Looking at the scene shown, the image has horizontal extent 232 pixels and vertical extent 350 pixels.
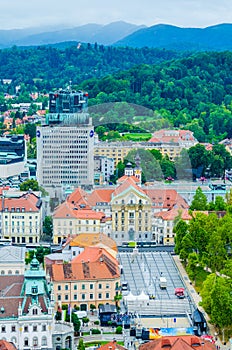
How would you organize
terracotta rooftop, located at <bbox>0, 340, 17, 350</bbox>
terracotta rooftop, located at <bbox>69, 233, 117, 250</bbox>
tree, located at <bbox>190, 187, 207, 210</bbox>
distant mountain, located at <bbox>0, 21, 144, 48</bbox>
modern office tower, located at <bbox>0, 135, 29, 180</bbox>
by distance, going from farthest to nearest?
distant mountain, located at <bbox>0, 21, 144, 48</bbox>
modern office tower, located at <bbox>0, 135, 29, 180</bbox>
tree, located at <bbox>190, 187, 207, 210</bbox>
terracotta rooftop, located at <bbox>69, 233, 117, 250</bbox>
terracotta rooftop, located at <bbox>0, 340, 17, 350</bbox>

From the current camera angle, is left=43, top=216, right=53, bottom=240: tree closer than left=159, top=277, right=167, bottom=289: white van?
No

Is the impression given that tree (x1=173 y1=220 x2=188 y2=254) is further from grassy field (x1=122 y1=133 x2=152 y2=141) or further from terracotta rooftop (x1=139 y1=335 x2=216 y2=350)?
grassy field (x1=122 y1=133 x2=152 y2=141)

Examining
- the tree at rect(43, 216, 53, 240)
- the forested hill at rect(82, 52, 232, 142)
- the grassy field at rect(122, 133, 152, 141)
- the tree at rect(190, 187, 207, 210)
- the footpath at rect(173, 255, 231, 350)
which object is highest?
the forested hill at rect(82, 52, 232, 142)

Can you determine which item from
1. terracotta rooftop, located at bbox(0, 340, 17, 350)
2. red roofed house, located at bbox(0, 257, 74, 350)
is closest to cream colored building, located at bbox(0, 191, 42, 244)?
red roofed house, located at bbox(0, 257, 74, 350)

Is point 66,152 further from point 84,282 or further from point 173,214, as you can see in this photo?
point 84,282

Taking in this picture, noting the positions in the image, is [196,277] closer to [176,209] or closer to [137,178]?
[176,209]
